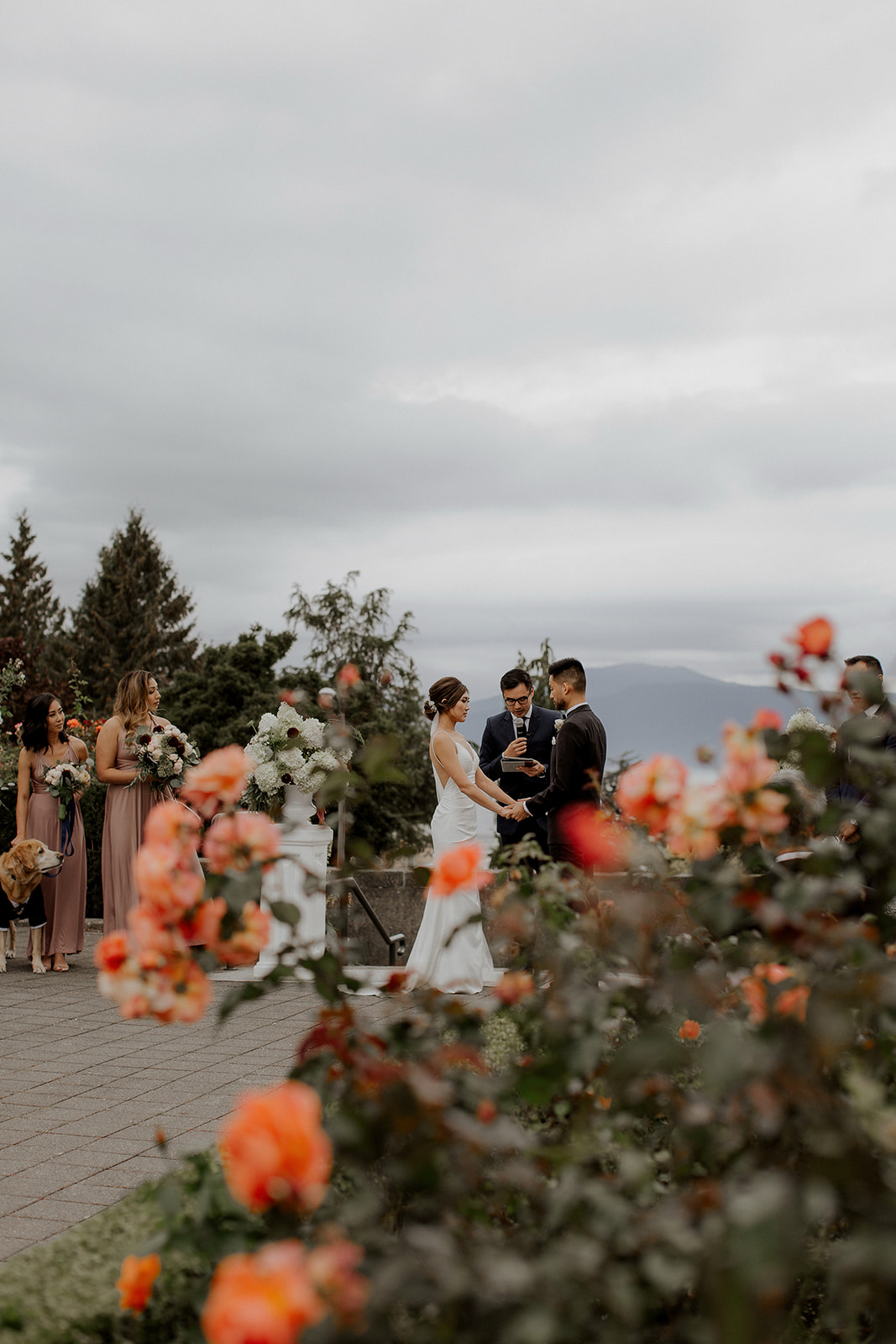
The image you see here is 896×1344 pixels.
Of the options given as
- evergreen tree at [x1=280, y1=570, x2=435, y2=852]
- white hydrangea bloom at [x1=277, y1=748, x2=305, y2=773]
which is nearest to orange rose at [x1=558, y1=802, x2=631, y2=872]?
white hydrangea bloom at [x1=277, y1=748, x2=305, y2=773]

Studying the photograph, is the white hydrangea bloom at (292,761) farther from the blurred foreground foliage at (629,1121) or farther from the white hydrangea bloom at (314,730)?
the blurred foreground foliage at (629,1121)

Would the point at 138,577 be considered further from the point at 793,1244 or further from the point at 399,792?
the point at 793,1244

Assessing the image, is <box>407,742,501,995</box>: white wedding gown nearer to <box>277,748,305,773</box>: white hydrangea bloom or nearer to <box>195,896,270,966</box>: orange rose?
<box>277,748,305,773</box>: white hydrangea bloom

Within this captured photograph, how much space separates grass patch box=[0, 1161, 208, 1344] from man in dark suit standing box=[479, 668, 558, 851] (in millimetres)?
5491

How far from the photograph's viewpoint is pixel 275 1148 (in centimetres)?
120

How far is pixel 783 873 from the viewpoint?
190 cm

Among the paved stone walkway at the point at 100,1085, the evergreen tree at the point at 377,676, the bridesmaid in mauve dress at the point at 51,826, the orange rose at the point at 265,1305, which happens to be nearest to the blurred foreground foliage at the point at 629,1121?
the orange rose at the point at 265,1305

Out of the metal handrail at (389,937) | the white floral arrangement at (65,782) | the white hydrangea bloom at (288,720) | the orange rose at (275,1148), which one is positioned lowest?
the metal handrail at (389,937)

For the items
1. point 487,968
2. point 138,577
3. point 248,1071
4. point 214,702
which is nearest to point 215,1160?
point 248,1071

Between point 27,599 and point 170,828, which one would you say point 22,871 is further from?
point 27,599

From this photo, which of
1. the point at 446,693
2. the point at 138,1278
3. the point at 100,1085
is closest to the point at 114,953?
the point at 138,1278

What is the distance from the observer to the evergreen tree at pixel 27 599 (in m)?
49.0

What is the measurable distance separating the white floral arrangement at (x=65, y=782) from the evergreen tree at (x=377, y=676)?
2173 cm

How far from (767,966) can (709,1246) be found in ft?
2.43
